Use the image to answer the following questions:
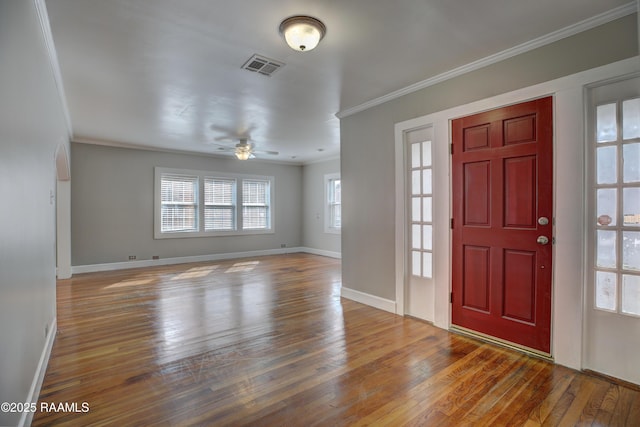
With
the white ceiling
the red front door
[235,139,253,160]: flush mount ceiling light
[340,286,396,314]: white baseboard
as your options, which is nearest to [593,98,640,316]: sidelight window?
the red front door

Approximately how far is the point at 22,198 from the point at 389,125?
11.4 ft

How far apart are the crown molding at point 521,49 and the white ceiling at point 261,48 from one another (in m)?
0.05

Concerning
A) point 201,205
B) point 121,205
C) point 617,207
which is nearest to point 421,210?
point 617,207

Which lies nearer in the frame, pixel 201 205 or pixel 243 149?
pixel 243 149

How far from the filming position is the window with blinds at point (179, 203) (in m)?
7.29

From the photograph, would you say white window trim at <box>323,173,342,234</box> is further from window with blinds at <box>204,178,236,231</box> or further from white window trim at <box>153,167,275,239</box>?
window with blinds at <box>204,178,236,231</box>

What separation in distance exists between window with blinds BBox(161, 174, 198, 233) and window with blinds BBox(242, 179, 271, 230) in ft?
4.30

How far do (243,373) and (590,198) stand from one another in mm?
3026

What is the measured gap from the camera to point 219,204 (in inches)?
318

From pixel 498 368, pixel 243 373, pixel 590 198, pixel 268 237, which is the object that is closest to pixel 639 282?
pixel 590 198

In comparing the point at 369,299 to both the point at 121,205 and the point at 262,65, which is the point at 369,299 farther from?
the point at 121,205

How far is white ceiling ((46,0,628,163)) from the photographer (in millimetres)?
2236

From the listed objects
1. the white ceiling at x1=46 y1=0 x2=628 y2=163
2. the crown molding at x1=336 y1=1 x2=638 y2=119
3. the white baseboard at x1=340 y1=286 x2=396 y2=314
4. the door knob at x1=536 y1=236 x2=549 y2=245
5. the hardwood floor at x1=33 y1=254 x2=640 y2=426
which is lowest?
the hardwood floor at x1=33 y1=254 x2=640 y2=426

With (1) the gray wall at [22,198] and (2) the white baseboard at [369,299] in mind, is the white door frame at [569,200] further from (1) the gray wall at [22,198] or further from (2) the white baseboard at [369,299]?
(1) the gray wall at [22,198]
